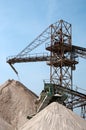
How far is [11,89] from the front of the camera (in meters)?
56.8

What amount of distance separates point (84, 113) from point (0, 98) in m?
13.9

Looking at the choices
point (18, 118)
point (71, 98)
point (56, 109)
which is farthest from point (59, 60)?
point (56, 109)

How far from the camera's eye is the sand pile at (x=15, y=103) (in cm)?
5217

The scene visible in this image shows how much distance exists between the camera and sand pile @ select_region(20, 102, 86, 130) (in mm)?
25047

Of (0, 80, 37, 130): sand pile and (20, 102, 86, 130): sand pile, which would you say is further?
(0, 80, 37, 130): sand pile

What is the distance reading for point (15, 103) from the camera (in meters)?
54.5

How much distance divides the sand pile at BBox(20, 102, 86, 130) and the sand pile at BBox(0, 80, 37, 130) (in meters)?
23.6

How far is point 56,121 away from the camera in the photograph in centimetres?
2580

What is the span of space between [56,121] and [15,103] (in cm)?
2915

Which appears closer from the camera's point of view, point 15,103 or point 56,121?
point 56,121

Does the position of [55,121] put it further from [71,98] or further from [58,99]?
[71,98]

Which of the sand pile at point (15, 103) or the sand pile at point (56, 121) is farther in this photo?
the sand pile at point (15, 103)

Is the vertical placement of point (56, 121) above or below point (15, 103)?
above

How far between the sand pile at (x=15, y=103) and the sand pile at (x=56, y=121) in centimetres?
2355
